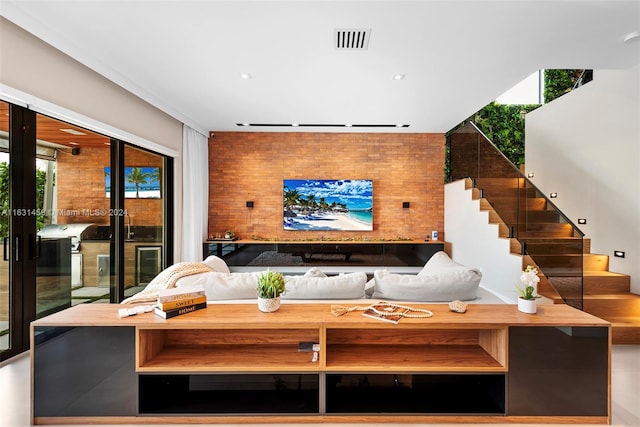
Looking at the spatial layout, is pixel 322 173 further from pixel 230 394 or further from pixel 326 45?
pixel 230 394

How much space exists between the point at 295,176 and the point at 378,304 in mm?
4630

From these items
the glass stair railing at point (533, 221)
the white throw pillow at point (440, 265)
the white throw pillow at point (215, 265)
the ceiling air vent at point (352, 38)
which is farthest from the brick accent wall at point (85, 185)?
the glass stair railing at point (533, 221)

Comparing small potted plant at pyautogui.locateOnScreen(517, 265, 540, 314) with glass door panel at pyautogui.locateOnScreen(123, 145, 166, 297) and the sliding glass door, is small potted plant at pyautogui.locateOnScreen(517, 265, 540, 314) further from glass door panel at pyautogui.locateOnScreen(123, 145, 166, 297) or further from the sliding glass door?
glass door panel at pyautogui.locateOnScreen(123, 145, 166, 297)

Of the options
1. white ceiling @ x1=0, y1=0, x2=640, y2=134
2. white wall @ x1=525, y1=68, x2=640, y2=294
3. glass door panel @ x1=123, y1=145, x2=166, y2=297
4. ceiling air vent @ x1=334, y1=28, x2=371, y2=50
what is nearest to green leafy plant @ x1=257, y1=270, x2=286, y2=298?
white ceiling @ x1=0, y1=0, x2=640, y2=134

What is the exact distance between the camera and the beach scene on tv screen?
21.2 ft

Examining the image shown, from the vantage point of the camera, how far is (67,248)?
3393 millimetres

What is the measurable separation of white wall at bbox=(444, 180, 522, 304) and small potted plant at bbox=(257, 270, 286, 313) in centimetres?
304

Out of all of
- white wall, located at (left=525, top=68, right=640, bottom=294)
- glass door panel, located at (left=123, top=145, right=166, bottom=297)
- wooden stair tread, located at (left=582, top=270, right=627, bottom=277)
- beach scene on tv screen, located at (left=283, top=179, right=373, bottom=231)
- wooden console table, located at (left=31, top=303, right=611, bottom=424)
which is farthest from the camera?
beach scene on tv screen, located at (left=283, top=179, right=373, bottom=231)

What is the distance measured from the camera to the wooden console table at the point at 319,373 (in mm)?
1898

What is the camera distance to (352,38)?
9.45 ft

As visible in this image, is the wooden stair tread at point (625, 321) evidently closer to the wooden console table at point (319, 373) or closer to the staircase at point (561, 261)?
the staircase at point (561, 261)

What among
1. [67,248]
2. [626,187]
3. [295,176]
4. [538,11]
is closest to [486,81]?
[538,11]

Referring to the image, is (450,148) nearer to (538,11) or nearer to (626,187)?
(626,187)

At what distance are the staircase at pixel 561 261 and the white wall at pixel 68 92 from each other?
524cm
